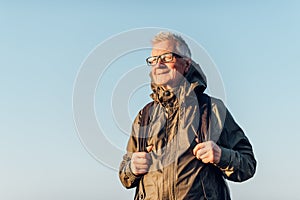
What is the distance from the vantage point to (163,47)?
557cm

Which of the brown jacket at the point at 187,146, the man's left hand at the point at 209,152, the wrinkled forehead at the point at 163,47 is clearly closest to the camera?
the man's left hand at the point at 209,152

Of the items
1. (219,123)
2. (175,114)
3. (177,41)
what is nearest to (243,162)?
(219,123)

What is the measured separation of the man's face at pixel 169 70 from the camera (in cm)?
548

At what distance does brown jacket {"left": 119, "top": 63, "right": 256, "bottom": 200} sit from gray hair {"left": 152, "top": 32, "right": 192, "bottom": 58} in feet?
0.61

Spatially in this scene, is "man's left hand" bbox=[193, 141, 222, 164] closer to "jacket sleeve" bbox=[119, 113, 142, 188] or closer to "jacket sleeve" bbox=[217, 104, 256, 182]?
"jacket sleeve" bbox=[217, 104, 256, 182]

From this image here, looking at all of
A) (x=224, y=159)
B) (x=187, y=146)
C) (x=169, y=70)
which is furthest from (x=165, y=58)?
(x=224, y=159)

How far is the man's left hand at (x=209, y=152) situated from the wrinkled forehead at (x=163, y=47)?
98cm

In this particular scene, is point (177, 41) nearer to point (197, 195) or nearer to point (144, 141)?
point (144, 141)

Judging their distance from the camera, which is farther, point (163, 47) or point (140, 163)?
point (163, 47)

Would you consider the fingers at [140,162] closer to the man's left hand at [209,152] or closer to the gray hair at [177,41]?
the man's left hand at [209,152]

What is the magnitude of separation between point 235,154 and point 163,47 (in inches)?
47.5

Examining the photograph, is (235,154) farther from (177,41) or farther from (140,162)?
(177,41)

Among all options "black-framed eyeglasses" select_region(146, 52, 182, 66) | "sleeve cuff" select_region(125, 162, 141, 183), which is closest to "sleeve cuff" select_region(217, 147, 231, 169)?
"sleeve cuff" select_region(125, 162, 141, 183)

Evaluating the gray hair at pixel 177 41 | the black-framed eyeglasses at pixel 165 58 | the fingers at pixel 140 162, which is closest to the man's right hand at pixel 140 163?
the fingers at pixel 140 162
